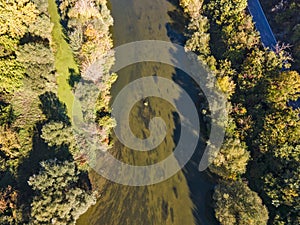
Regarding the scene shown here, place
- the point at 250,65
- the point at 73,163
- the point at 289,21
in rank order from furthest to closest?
the point at 289,21, the point at 250,65, the point at 73,163

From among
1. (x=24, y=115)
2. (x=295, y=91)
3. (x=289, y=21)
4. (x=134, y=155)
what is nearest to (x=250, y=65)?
(x=295, y=91)

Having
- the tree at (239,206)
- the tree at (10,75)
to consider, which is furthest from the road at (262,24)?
the tree at (10,75)

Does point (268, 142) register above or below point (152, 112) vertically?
below

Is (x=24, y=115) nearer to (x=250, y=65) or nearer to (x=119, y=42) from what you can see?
(x=119, y=42)

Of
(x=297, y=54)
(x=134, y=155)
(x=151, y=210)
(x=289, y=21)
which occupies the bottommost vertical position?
(x=151, y=210)

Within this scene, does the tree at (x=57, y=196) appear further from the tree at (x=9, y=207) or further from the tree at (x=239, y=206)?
the tree at (x=239, y=206)

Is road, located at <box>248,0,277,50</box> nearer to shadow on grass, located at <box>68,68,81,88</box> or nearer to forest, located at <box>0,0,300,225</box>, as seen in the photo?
forest, located at <box>0,0,300,225</box>
